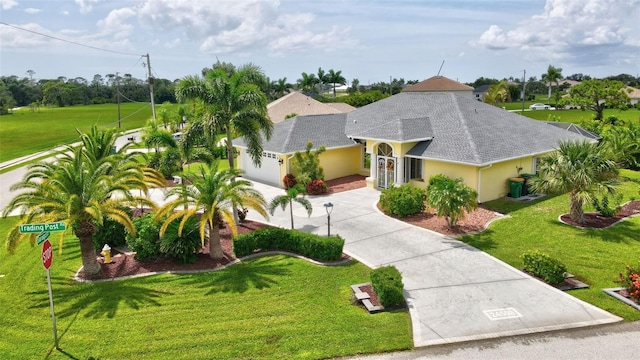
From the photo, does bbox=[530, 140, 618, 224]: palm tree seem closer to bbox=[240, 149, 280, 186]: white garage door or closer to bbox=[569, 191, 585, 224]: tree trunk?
bbox=[569, 191, 585, 224]: tree trunk

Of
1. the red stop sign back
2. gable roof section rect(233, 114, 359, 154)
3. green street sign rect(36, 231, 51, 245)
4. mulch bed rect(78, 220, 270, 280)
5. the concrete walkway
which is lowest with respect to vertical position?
the concrete walkway

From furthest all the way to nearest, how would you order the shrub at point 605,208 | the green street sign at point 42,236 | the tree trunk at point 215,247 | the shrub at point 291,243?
the shrub at point 605,208
the tree trunk at point 215,247
the shrub at point 291,243
the green street sign at point 42,236

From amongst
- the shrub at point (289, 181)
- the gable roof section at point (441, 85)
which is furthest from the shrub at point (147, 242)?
the gable roof section at point (441, 85)

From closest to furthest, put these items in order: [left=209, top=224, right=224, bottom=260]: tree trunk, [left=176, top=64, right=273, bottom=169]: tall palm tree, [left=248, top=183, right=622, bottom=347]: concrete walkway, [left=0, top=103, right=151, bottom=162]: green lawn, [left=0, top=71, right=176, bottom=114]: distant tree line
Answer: [left=248, top=183, right=622, bottom=347]: concrete walkway → [left=209, top=224, right=224, bottom=260]: tree trunk → [left=176, top=64, right=273, bottom=169]: tall palm tree → [left=0, top=103, right=151, bottom=162]: green lawn → [left=0, top=71, right=176, bottom=114]: distant tree line

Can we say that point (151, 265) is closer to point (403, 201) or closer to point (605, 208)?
point (403, 201)

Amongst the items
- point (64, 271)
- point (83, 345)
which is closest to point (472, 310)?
point (83, 345)

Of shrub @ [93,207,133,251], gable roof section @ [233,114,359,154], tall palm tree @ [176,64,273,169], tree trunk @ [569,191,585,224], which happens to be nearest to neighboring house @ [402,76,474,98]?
gable roof section @ [233,114,359,154]

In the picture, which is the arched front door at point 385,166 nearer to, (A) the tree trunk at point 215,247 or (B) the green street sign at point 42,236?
(A) the tree trunk at point 215,247
